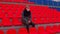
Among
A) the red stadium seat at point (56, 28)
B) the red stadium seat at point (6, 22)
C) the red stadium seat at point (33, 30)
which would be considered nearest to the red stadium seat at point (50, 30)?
the red stadium seat at point (56, 28)

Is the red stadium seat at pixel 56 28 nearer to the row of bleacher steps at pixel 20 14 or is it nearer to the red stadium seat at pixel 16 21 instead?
the row of bleacher steps at pixel 20 14

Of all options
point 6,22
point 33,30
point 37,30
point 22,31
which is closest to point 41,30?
point 37,30

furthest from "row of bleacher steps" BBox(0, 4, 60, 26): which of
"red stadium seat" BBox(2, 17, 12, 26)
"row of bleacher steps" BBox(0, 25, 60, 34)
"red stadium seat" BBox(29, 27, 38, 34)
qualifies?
"red stadium seat" BBox(29, 27, 38, 34)

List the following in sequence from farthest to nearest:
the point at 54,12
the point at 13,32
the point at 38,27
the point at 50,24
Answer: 1. the point at 54,12
2. the point at 50,24
3. the point at 38,27
4. the point at 13,32

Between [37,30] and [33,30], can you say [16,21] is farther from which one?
[37,30]

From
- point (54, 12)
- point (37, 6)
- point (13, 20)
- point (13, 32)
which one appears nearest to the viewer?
point (13, 32)

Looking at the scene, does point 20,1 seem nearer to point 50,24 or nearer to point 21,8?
point 21,8

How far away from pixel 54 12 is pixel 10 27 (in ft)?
6.39

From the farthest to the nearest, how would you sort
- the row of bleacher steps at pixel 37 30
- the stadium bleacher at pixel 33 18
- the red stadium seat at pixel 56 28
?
the red stadium seat at pixel 56 28 < the stadium bleacher at pixel 33 18 < the row of bleacher steps at pixel 37 30

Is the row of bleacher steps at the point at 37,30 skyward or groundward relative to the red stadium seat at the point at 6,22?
groundward

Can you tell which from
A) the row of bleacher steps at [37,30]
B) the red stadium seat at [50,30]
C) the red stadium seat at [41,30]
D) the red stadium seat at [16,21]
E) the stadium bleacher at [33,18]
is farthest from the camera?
the red stadium seat at [50,30]

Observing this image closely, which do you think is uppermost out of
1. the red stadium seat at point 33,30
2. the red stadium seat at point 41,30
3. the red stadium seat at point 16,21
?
the red stadium seat at point 16,21

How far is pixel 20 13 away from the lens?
3.65 metres

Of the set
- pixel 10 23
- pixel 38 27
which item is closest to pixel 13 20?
pixel 10 23
